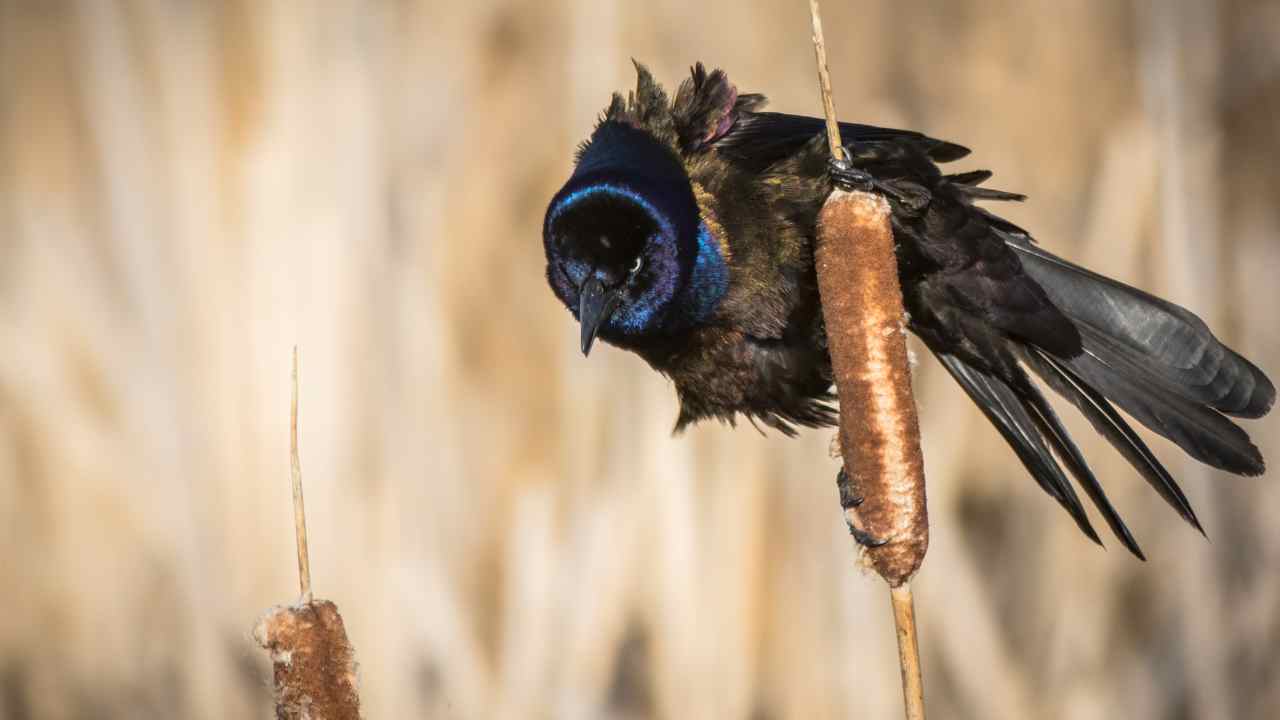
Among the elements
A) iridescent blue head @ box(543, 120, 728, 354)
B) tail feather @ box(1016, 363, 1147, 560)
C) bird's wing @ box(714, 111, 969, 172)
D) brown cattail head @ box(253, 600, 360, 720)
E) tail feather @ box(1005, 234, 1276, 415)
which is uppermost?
bird's wing @ box(714, 111, 969, 172)

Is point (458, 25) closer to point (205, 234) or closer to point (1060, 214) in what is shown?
point (205, 234)

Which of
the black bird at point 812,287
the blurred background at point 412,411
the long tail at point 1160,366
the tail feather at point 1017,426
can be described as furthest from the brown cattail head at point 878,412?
the blurred background at point 412,411

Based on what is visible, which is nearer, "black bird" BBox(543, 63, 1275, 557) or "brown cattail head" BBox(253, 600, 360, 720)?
"brown cattail head" BBox(253, 600, 360, 720)

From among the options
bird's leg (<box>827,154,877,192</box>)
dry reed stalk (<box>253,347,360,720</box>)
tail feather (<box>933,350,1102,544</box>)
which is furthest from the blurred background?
dry reed stalk (<box>253,347,360,720</box>)

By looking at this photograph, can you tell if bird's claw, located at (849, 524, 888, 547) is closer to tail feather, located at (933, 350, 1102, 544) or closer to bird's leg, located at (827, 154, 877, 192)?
bird's leg, located at (827, 154, 877, 192)

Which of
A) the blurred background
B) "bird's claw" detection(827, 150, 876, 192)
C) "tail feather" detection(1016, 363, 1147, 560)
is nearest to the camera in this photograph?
"bird's claw" detection(827, 150, 876, 192)

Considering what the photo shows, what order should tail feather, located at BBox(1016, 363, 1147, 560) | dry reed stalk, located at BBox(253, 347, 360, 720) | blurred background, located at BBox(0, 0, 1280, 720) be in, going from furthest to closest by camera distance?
blurred background, located at BBox(0, 0, 1280, 720), tail feather, located at BBox(1016, 363, 1147, 560), dry reed stalk, located at BBox(253, 347, 360, 720)

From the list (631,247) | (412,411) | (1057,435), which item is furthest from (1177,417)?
(412,411)
